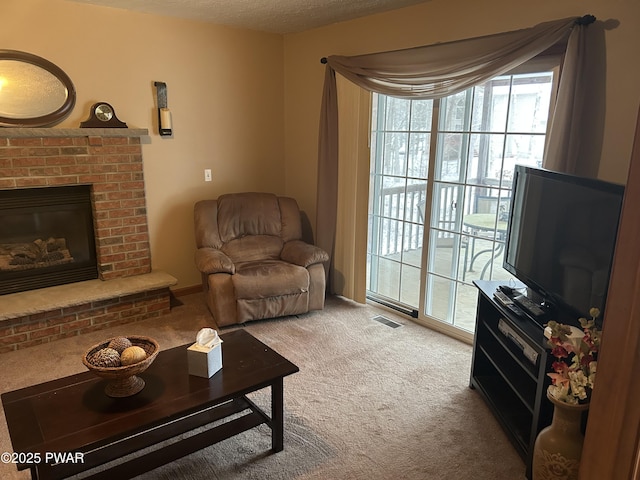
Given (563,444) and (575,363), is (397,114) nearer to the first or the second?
(575,363)

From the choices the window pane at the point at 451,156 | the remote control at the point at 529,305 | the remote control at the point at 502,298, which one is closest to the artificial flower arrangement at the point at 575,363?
the remote control at the point at 529,305

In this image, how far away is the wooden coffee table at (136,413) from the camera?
5.59 feet

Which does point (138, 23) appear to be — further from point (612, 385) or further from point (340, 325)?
point (612, 385)

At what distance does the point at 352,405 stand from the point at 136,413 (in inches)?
50.1

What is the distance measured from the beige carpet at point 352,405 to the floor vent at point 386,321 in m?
0.05

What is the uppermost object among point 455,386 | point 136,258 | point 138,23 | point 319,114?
point 138,23

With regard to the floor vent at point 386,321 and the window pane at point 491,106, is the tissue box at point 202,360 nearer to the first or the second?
the floor vent at point 386,321

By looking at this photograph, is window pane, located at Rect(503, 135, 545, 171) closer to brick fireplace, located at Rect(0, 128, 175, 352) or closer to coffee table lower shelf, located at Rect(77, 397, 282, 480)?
coffee table lower shelf, located at Rect(77, 397, 282, 480)

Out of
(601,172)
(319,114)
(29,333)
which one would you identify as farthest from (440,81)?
(29,333)

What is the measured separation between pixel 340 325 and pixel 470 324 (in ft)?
3.29

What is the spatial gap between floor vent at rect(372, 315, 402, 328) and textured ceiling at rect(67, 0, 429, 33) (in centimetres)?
243

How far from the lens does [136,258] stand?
4.03m

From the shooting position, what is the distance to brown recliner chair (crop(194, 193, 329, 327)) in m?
3.63

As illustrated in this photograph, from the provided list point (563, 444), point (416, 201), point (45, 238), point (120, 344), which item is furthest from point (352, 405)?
point (45, 238)
